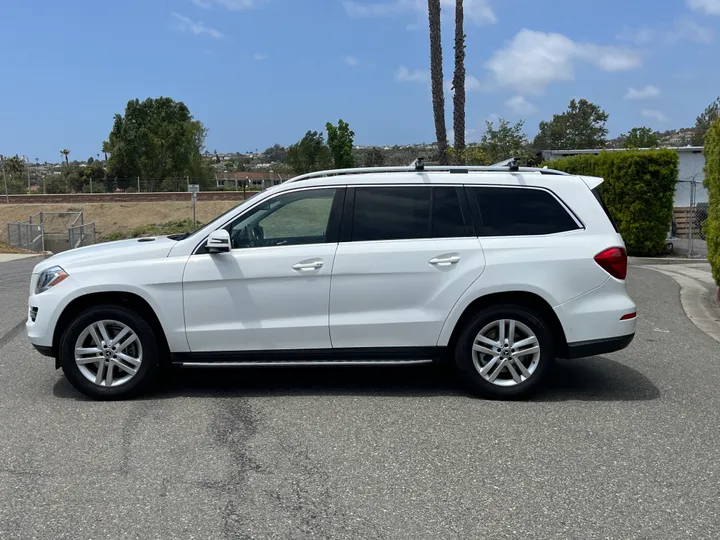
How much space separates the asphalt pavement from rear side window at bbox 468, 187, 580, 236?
1424 mm

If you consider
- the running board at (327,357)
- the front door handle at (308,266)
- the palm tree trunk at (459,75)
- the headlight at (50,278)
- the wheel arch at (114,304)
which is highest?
the palm tree trunk at (459,75)

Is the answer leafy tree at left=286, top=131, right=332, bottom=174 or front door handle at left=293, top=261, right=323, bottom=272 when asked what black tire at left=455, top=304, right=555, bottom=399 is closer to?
front door handle at left=293, top=261, right=323, bottom=272

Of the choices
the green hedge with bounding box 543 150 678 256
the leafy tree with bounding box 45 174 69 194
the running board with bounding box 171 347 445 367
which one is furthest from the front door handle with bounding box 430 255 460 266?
the leafy tree with bounding box 45 174 69 194

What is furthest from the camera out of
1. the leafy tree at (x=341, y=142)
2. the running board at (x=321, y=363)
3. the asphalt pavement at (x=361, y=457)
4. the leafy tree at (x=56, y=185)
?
the leafy tree at (x=56, y=185)

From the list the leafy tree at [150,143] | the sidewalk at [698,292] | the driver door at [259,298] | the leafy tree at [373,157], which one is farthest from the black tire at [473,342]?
the leafy tree at [373,157]

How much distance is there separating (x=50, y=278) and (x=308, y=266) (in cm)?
216

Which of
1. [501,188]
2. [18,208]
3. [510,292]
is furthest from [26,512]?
[18,208]

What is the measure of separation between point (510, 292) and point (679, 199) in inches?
817

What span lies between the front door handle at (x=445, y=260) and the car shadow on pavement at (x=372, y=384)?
90cm

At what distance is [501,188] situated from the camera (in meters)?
5.86

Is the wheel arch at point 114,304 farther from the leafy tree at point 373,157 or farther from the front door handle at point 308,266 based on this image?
the leafy tree at point 373,157

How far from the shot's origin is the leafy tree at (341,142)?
5819 centimetres

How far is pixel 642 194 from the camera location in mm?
16609

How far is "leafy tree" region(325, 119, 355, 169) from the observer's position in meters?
58.2
